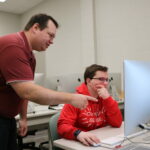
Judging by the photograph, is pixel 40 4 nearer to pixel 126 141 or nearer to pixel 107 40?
pixel 107 40

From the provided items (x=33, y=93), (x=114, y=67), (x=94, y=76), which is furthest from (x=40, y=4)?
(x=33, y=93)

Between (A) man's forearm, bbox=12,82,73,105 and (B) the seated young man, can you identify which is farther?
(B) the seated young man

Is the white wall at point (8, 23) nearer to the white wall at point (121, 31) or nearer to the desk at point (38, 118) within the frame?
the white wall at point (121, 31)

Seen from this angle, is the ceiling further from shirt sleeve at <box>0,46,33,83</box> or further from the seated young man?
shirt sleeve at <box>0,46,33,83</box>

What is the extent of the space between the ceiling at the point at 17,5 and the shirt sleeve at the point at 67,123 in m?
4.25

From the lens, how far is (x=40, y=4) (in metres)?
5.35

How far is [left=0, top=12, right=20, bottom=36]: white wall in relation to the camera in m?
5.91

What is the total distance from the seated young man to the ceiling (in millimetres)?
4040

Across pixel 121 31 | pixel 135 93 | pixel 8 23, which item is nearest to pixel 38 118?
pixel 135 93

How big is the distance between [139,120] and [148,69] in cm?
24

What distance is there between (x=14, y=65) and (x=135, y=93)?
0.63 metres

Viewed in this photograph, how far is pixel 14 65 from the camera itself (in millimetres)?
1185

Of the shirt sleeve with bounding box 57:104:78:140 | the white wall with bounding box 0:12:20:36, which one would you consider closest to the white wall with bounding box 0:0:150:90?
the white wall with bounding box 0:12:20:36

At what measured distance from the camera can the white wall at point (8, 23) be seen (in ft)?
19.4
